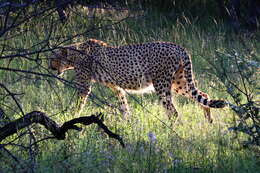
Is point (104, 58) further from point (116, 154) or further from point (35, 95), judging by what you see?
point (116, 154)

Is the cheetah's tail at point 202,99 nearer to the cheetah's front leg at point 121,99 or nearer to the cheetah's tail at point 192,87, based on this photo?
the cheetah's tail at point 192,87

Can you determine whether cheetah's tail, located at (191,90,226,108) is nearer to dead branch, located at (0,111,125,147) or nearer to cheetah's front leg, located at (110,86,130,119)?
cheetah's front leg, located at (110,86,130,119)

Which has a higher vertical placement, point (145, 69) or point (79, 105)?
point (145, 69)

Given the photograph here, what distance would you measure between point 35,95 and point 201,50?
2975mm

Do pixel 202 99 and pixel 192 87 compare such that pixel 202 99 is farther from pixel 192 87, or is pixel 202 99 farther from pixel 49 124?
pixel 49 124

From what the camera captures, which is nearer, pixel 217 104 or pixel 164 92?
pixel 217 104

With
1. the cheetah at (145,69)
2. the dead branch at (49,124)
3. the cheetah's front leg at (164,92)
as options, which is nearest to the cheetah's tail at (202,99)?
the cheetah at (145,69)

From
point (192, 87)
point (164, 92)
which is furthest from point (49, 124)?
point (192, 87)

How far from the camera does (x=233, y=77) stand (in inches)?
309

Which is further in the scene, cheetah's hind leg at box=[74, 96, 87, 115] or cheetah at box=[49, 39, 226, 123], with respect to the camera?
cheetah at box=[49, 39, 226, 123]

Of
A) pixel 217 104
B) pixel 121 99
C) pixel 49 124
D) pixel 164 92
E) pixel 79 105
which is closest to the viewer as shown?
pixel 49 124

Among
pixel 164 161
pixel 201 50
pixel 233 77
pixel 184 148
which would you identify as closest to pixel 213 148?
pixel 184 148

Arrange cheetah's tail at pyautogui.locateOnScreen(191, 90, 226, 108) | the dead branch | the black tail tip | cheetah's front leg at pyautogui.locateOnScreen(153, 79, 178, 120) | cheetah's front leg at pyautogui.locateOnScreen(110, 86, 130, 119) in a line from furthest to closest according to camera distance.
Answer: cheetah's front leg at pyautogui.locateOnScreen(110, 86, 130, 119)
cheetah's front leg at pyautogui.locateOnScreen(153, 79, 178, 120)
cheetah's tail at pyautogui.locateOnScreen(191, 90, 226, 108)
the black tail tip
the dead branch

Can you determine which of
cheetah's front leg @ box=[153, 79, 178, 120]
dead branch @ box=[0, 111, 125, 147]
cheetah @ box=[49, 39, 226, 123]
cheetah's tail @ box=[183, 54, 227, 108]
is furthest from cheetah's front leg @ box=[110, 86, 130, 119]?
dead branch @ box=[0, 111, 125, 147]
